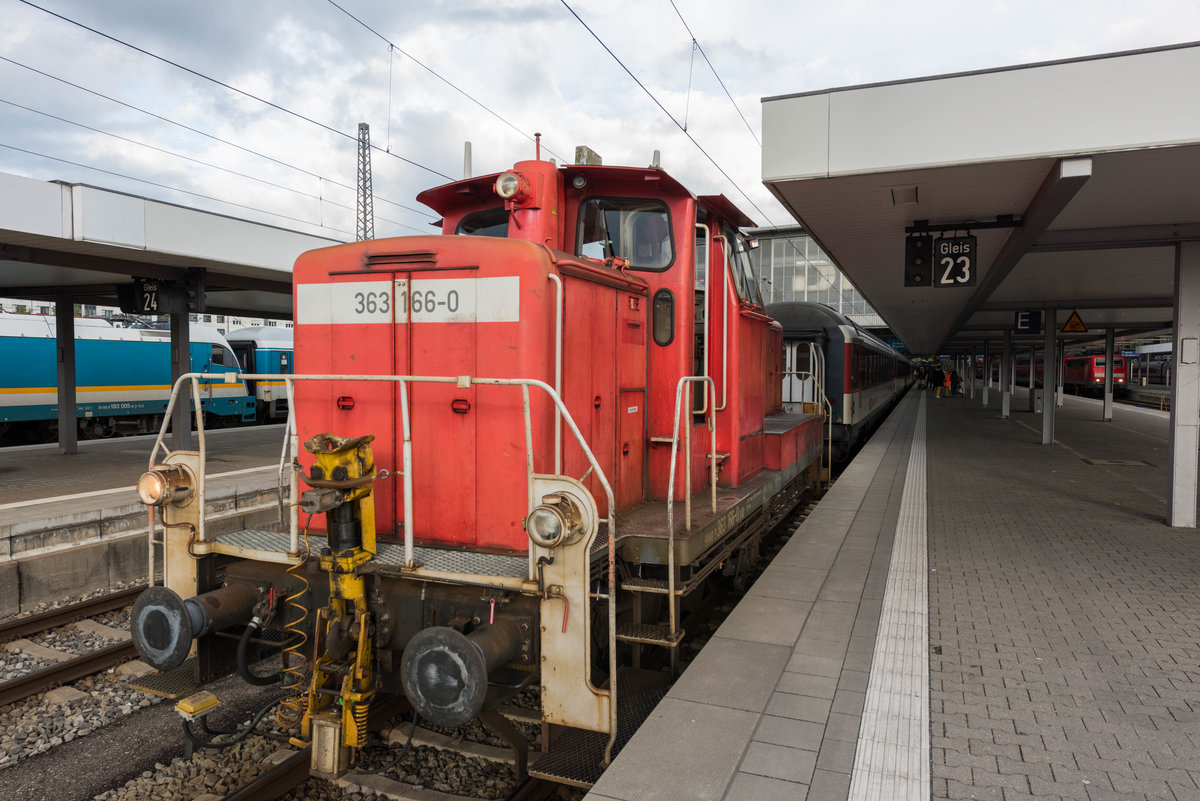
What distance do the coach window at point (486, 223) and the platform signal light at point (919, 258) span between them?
606cm

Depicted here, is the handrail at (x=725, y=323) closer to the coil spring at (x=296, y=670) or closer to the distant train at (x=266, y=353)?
the coil spring at (x=296, y=670)

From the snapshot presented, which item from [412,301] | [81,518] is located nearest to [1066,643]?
[412,301]

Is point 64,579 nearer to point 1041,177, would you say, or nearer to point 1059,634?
point 1059,634

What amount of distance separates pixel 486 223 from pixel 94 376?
641 inches

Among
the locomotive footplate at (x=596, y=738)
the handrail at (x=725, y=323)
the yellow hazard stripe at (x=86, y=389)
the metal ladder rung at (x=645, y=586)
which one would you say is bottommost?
the locomotive footplate at (x=596, y=738)

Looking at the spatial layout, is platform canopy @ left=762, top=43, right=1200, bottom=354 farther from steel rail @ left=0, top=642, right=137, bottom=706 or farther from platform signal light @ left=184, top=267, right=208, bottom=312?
platform signal light @ left=184, top=267, right=208, bottom=312

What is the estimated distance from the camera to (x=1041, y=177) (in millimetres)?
6492

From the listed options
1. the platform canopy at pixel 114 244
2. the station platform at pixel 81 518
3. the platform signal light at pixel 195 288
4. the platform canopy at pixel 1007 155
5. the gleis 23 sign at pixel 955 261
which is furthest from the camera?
the platform signal light at pixel 195 288

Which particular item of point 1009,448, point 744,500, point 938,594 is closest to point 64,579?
point 744,500

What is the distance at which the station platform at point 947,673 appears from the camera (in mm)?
3006

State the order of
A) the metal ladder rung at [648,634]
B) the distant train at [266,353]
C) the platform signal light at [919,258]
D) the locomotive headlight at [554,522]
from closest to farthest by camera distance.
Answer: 1. the locomotive headlight at [554,522]
2. the metal ladder rung at [648,634]
3. the platform signal light at [919,258]
4. the distant train at [266,353]

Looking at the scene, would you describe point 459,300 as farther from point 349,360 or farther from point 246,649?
point 246,649

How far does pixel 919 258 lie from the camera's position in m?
8.70

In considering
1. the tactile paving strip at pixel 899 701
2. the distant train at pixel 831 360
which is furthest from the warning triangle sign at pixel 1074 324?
the tactile paving strip at pixel 899 701
